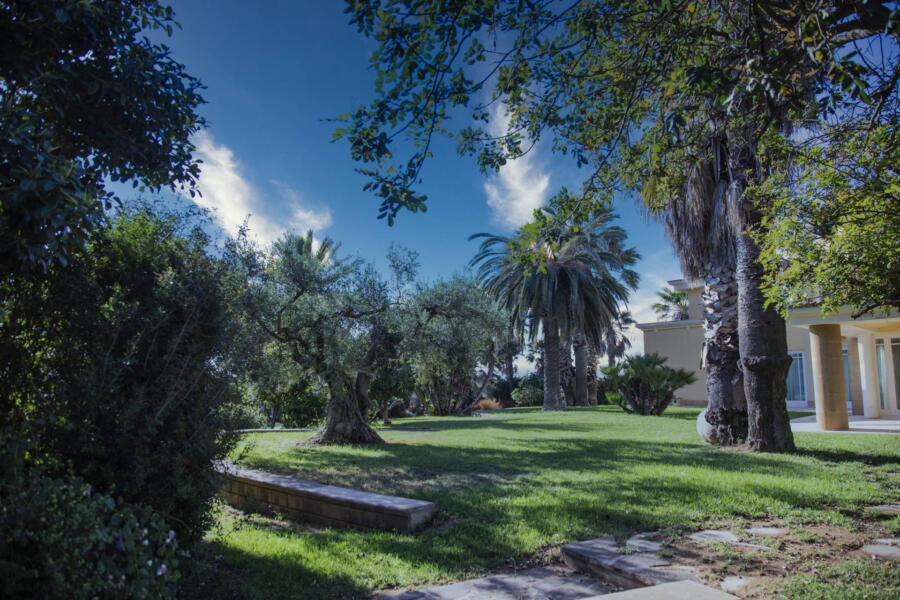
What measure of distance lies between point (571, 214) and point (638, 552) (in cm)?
315

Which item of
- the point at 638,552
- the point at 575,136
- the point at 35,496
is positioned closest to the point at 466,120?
the point at 575,136

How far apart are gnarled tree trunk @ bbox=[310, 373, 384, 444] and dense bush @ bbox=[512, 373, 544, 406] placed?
808 inches

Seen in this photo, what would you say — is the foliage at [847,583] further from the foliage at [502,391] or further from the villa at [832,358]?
the foliage at [502,391]

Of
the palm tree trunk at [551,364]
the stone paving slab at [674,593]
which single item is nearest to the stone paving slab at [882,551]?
the stone paving slab at [674,593]

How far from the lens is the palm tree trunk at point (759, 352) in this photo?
920 cm

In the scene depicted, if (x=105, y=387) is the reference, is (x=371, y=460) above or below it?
below

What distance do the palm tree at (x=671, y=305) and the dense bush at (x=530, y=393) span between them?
10777mm

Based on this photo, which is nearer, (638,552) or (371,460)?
(638,552)

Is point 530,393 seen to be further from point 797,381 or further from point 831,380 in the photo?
point 831,380

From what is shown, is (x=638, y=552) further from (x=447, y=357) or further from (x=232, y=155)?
(x=447, y=357)

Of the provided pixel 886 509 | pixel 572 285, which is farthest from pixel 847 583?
pixel 572 285

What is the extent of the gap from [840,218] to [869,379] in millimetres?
14641

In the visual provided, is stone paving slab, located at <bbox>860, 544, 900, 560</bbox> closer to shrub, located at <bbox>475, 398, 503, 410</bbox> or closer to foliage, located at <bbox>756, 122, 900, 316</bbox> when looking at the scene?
foliage, located at <bbox>756, 122, 900, 316</bbox>

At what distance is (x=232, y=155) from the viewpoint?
822cm
